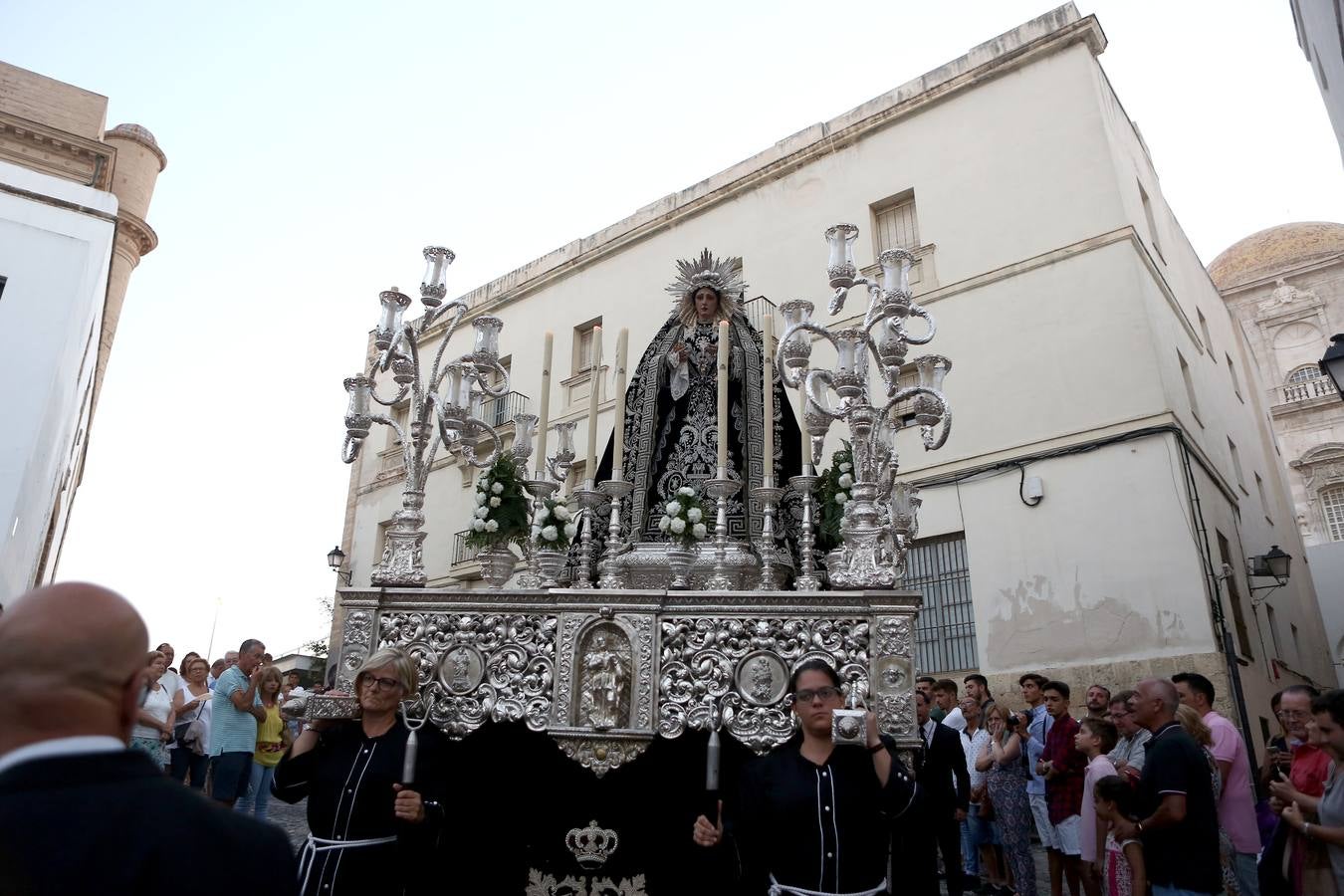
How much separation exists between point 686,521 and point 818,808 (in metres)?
1.89

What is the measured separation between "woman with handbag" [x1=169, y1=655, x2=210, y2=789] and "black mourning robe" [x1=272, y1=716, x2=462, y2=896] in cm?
400

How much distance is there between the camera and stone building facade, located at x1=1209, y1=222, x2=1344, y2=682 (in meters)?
23.6

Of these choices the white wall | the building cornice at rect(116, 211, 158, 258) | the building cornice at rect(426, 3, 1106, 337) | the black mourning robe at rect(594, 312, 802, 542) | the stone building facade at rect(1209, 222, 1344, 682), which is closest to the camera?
the black mourning robe at rect(594, 312, 802, 542)

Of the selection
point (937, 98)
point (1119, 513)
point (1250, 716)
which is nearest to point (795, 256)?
point (937, 98)

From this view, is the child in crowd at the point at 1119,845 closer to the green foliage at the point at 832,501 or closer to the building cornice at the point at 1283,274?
the green foliage at the point at 832,501

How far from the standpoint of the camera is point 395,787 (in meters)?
3.38

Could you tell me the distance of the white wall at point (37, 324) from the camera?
36.8ft

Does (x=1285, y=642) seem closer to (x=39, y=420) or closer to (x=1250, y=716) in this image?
(x=1250, y=716)

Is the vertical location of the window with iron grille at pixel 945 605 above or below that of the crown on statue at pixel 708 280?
below

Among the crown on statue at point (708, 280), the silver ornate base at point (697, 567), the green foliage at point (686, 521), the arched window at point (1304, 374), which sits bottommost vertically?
the silver ornate base at point (697, 567)

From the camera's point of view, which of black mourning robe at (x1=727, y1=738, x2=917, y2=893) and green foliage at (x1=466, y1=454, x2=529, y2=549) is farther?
green foliage at (x1=466, y1=454, x2=529, y2=549)

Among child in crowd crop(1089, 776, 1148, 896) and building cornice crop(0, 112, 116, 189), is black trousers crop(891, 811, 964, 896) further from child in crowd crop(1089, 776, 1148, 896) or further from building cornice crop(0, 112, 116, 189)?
building cornice crop(0, 112, 116, 189)

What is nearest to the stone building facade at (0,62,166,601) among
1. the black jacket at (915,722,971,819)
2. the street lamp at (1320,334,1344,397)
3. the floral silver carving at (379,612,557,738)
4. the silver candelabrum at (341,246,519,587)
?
the silver candelabrum at (341,246,519,587)

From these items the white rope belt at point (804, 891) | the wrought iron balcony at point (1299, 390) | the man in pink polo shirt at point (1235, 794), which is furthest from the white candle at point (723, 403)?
the wrought iron balcony at point (1299, 390)
